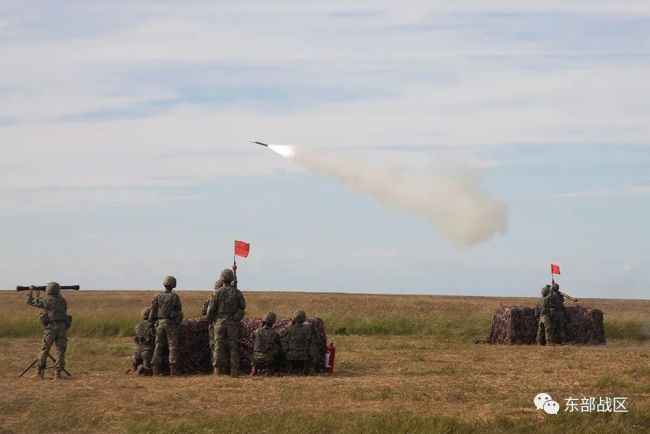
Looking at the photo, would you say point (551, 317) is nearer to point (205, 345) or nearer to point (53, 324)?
point (205, 345)

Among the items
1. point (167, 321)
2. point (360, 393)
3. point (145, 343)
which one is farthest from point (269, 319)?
point (360, 393)

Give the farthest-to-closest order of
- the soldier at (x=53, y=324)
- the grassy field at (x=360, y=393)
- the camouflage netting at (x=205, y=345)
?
the camouflage netting at (x=205, y=345), the soldier at (x=53, y=324), the grassy field at (x=360, y=393)

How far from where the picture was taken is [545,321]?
32406 mm

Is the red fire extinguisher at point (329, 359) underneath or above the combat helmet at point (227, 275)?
underneath

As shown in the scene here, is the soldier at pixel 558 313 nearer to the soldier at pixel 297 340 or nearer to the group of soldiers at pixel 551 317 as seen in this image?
the group of soldiers at pixel 551 317

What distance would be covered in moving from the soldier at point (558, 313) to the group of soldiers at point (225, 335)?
12.3 m

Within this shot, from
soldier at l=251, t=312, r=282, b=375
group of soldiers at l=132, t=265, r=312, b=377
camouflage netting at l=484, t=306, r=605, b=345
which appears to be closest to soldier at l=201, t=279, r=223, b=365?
group of soldiers at l=132, t=265, r=312, b=377

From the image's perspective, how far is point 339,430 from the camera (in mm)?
15438

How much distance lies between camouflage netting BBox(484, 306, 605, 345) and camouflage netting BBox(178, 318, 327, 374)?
1123 cm

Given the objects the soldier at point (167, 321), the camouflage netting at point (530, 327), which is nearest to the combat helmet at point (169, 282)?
the soldier at point (167, 321)

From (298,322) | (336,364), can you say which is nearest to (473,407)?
(298,322)

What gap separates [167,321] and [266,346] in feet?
7.24

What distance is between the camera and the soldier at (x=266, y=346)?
22.4m

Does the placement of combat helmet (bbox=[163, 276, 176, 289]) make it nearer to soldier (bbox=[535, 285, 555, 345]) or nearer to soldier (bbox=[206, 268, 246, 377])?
soldier (bbox=[206, 268, 246, 377])
